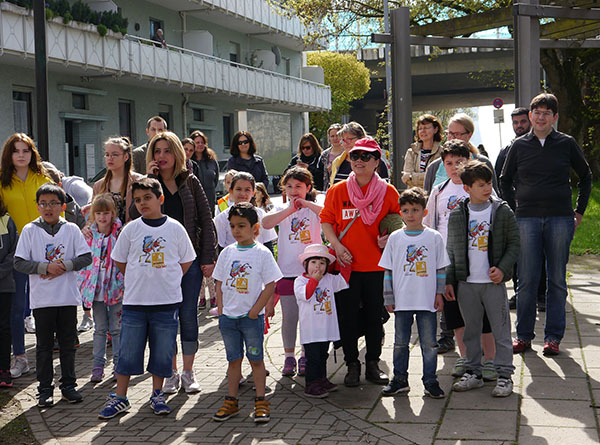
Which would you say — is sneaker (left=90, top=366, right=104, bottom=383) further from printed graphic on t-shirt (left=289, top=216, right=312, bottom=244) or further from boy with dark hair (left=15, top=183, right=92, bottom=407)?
printed graphic on t-shirt (left=289, top=216, right=312, bottom=244)

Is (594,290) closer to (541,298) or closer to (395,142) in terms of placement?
(541,298)

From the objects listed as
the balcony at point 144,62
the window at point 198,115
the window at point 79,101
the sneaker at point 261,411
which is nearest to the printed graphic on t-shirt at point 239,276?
the sneaker at point 261,411

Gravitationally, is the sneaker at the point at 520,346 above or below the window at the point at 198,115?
below

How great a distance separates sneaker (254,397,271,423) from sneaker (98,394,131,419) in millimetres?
978

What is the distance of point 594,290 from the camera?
1028 centimetres

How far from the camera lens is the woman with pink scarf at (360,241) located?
251 inches

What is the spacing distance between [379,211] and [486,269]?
2.98 ft

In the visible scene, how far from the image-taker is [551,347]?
23.1 ft

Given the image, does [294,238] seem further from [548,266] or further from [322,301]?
[548,266]

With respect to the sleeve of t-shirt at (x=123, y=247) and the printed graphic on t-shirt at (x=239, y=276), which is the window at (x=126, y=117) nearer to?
the sleeve of t-shirt at (x=123, y=247)

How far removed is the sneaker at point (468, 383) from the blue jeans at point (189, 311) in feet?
6.73

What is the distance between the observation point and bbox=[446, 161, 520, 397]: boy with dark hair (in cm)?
614

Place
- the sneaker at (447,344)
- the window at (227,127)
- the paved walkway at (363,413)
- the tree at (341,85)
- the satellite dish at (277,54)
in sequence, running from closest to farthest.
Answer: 1. the paved walkway at (363,413)
2. the sneaker at (447,344)
3. the window at (227,127)
4. the satellite dish at (277,54)
5. the tree at (341,85)

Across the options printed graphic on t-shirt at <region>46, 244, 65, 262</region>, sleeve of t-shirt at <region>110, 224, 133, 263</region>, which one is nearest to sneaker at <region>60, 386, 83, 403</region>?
printed graphic on t-shirt at <region>46, 244, 65, 262</region>
